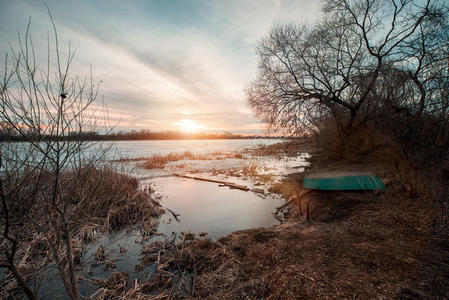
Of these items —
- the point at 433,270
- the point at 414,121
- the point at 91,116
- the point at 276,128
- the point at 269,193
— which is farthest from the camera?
the point at 276,128

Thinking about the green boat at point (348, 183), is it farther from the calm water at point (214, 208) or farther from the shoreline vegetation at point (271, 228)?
the calm water at point (214, 208)

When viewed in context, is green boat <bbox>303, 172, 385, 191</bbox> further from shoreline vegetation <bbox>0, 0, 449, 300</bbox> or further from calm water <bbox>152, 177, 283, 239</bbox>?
calm water <bbox>152, 177, 283, 239</bbox>

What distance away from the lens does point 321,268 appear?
10.7 feet

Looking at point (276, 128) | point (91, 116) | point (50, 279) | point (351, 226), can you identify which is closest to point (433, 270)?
point (351, 226)

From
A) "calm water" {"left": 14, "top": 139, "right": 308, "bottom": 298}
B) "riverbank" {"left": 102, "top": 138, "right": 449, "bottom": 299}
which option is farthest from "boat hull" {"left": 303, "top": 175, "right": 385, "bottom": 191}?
"calm water" {"left": 14, "top": 139, "right": 308, "bottom": 298}

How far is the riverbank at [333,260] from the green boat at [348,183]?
2.87ft

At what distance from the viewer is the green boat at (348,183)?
21.7 feet

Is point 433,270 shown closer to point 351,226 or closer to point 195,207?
point 351,226

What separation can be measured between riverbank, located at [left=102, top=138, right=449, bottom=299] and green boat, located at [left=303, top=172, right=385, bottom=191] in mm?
875

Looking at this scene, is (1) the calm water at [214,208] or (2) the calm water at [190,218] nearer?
(2) the calm water at [190,218]

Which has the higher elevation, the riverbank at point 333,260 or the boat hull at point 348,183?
the boat hull at point 348,183

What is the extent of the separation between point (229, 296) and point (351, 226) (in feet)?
11.3

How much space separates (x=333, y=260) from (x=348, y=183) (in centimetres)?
455

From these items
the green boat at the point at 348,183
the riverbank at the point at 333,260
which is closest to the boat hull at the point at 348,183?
the green boat at the point at 348,183
